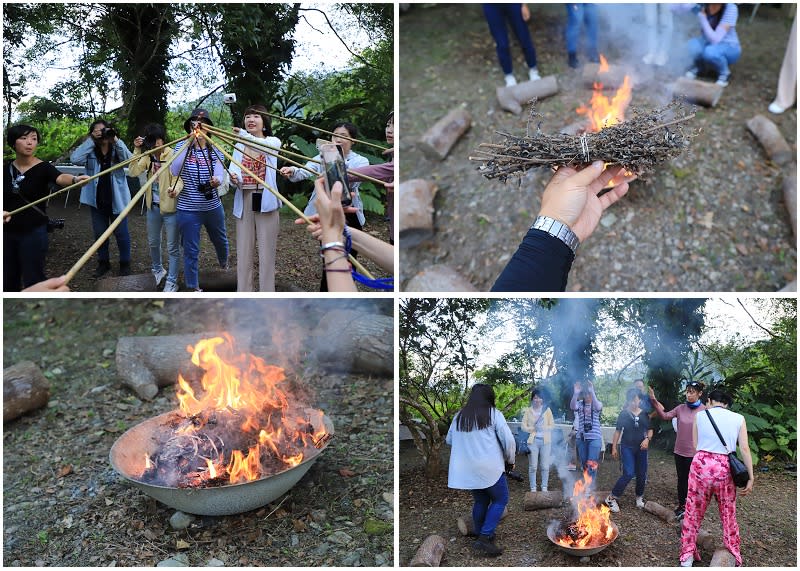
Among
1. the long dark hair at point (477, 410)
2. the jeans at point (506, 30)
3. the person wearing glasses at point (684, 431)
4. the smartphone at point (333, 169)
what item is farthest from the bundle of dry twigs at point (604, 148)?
the jeans at point (506, 30)

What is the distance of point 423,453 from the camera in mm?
3613

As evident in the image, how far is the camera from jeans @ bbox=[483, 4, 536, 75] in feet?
19.1

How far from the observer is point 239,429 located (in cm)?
357

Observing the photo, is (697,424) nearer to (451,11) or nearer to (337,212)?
(337,212)

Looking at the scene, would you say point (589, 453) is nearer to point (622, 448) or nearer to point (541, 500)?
point (622, 448)

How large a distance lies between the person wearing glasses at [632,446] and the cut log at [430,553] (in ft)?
3.72

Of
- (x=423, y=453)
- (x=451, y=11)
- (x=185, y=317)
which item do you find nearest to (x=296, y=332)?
(x=185, y=317)

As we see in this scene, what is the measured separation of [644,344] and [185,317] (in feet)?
14.2

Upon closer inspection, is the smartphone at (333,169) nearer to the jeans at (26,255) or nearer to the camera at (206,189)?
the camera at (206,189)

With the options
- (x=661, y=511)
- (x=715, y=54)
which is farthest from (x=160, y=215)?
(x=715, y=54)

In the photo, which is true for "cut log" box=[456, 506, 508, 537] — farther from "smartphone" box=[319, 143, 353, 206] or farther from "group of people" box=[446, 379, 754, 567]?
"smartphone" box=[319, 143, 353, 206]

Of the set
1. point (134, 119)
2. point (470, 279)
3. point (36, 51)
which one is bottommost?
point (470, 279)

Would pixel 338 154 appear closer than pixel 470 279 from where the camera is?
Yes

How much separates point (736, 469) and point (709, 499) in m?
0.27
